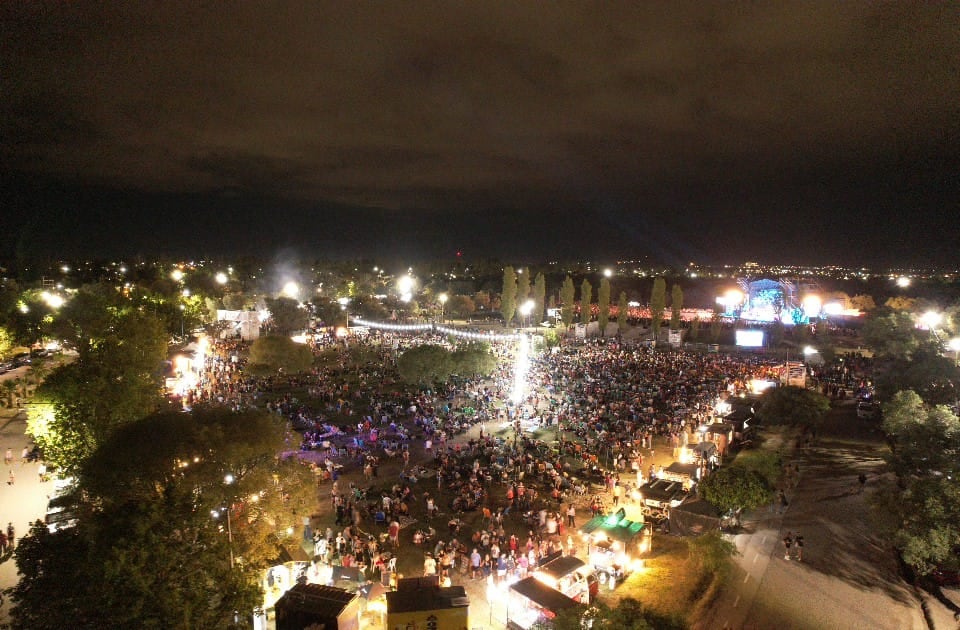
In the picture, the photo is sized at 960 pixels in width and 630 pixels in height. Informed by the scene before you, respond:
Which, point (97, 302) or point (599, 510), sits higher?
point (97, 302)

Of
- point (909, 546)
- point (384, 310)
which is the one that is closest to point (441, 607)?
point (909, 546)

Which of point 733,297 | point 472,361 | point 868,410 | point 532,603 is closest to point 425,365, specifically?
point 472,361

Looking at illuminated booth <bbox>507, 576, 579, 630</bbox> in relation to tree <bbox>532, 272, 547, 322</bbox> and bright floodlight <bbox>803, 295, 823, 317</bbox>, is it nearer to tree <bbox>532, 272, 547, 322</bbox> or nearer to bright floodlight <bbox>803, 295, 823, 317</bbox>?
tree <bbox>532, 272, 547, 322</bbox>

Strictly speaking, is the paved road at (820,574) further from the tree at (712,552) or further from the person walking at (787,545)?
the tree at (712,552)

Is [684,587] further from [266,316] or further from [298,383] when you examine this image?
[266,316]

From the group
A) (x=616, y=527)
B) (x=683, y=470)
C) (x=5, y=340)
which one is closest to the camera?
(x=616, y=527)

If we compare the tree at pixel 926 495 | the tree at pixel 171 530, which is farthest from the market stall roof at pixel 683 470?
the tree at pixel 171 530

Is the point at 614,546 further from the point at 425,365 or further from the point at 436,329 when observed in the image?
the point at 436,329
